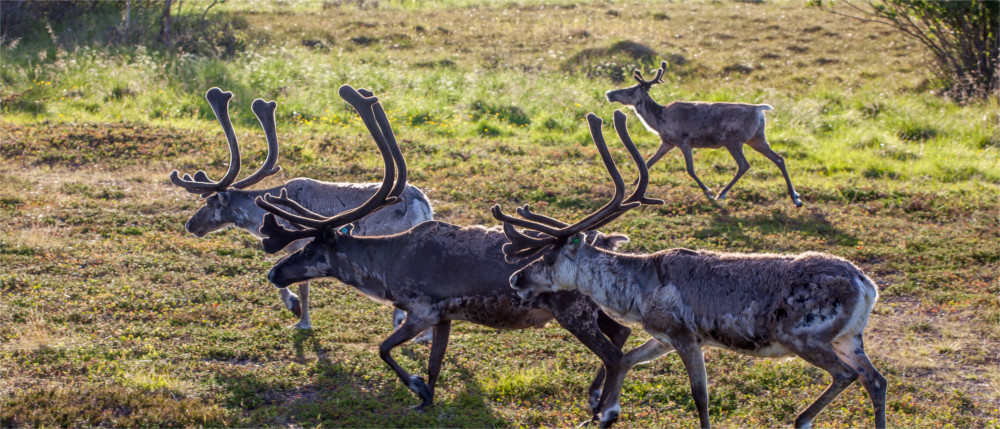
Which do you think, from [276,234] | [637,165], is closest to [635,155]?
[637,165]

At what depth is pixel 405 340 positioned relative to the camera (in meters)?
7.00

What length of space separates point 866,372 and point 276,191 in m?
5.91

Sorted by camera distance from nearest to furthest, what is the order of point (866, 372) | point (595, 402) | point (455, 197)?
point (866, 372) → point (595, 402) → point (455, 197)

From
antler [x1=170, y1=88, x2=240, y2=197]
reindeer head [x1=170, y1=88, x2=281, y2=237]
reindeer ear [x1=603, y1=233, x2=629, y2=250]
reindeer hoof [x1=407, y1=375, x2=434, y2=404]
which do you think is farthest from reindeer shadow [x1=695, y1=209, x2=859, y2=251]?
antler [x1=170, y1=88, x2=240, y2=197]

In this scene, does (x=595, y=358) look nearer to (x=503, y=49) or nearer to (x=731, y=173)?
(x=731, y=173)

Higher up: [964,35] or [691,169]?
[964,35]

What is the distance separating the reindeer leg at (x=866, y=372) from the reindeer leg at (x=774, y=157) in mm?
7380

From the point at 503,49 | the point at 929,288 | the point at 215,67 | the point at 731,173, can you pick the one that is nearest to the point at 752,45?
the point at 503,49

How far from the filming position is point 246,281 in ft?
33.1

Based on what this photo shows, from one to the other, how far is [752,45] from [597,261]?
21295 mm

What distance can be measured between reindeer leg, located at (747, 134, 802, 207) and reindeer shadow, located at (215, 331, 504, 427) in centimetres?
729

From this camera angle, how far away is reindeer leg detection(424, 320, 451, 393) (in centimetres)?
709

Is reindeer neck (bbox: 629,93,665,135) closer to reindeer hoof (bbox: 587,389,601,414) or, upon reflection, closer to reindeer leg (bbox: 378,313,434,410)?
reindeer hoof (bbox: 587,389,601,414)

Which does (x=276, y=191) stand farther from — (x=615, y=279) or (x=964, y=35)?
(x=964, y=35)
